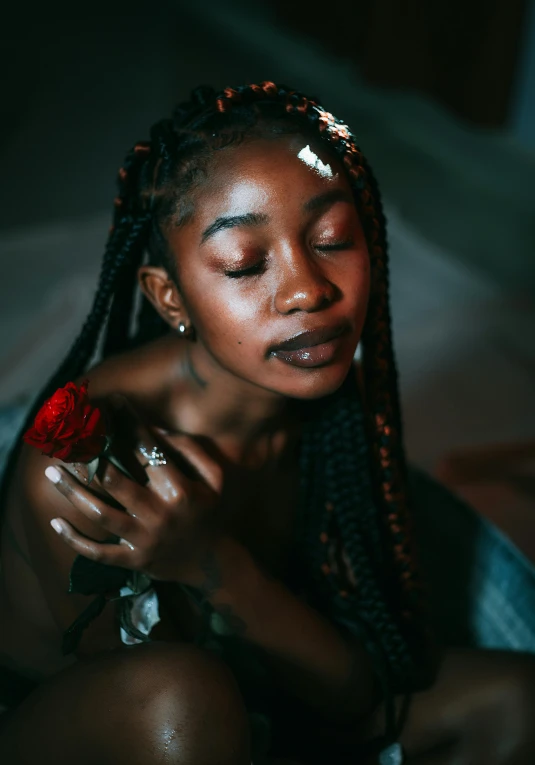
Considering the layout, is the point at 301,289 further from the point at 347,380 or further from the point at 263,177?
the point at 347,380

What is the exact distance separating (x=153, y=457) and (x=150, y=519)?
0.07 m

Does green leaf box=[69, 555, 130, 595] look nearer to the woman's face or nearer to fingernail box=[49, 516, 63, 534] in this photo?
fingernail box=[49, 516, 63, 534]

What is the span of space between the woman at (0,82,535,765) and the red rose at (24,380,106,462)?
0.06 metres

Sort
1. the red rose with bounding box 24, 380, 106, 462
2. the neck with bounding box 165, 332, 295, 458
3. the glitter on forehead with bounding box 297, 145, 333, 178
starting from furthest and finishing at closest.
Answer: the neck with bounding box 165, 332, 295, 458 < the glitter on forehead with bounding box 297, 145, 333, 178 < the red rose with bounding box 24, 380, 106, 462

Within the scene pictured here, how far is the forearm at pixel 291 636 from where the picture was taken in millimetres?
991

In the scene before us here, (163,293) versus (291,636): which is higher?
(163,293)

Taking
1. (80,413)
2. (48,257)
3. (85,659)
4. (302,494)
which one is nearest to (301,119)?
(80,413)

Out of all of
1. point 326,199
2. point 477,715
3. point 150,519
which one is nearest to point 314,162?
point 326,199

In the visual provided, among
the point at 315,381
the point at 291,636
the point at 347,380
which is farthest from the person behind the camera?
the point at 347,380

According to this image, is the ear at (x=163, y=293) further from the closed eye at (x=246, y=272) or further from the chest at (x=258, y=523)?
the chest at (x=258, y=523)

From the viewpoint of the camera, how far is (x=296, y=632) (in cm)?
104

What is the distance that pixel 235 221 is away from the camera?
899mm

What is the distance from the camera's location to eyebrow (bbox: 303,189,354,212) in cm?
91

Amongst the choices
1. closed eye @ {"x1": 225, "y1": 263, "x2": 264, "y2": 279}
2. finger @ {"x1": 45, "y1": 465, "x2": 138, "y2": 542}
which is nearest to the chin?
closed eye @ {"x1": 225, "y1": 263, "x2": 264, "y2": 279}
